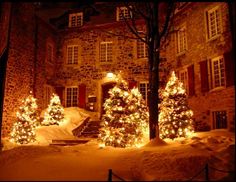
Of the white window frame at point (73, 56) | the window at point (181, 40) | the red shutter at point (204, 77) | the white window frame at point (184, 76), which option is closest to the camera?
the red shutter at point (204, 77)

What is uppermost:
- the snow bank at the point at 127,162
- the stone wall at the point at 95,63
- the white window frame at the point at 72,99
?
the stone wall at the point at 95,63

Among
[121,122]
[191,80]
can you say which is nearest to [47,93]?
[121,122]

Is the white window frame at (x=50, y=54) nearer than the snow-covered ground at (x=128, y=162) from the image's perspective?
No

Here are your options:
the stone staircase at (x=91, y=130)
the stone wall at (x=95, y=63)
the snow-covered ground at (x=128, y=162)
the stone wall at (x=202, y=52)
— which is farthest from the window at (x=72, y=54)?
the snow-covered ground at (x=128, y=162)

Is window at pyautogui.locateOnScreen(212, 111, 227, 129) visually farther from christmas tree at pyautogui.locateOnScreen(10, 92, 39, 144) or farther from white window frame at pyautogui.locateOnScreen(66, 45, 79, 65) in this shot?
white window frame at pyautogui.locateOnScreen(66, 45, 79, 65)

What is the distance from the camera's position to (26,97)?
1526 cm

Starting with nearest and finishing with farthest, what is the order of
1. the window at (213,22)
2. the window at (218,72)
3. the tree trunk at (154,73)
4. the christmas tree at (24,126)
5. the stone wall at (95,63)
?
the tree trunk at (154,73) → the window at (218,72) → the christmas tree at (24,126) → the window at (213,22) → the stone wall at (95,63)

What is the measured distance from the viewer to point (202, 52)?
543 inches

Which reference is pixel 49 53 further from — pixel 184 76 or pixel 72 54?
pixel 184 76

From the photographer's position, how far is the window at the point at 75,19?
754 inches

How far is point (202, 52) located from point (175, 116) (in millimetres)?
4367

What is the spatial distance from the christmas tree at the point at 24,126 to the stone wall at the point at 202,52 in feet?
25.7

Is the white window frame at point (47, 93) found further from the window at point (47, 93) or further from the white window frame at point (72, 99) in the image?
the white window frame at point (72, 99)

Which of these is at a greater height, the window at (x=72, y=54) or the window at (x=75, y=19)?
the window at (x=75, y=19)
